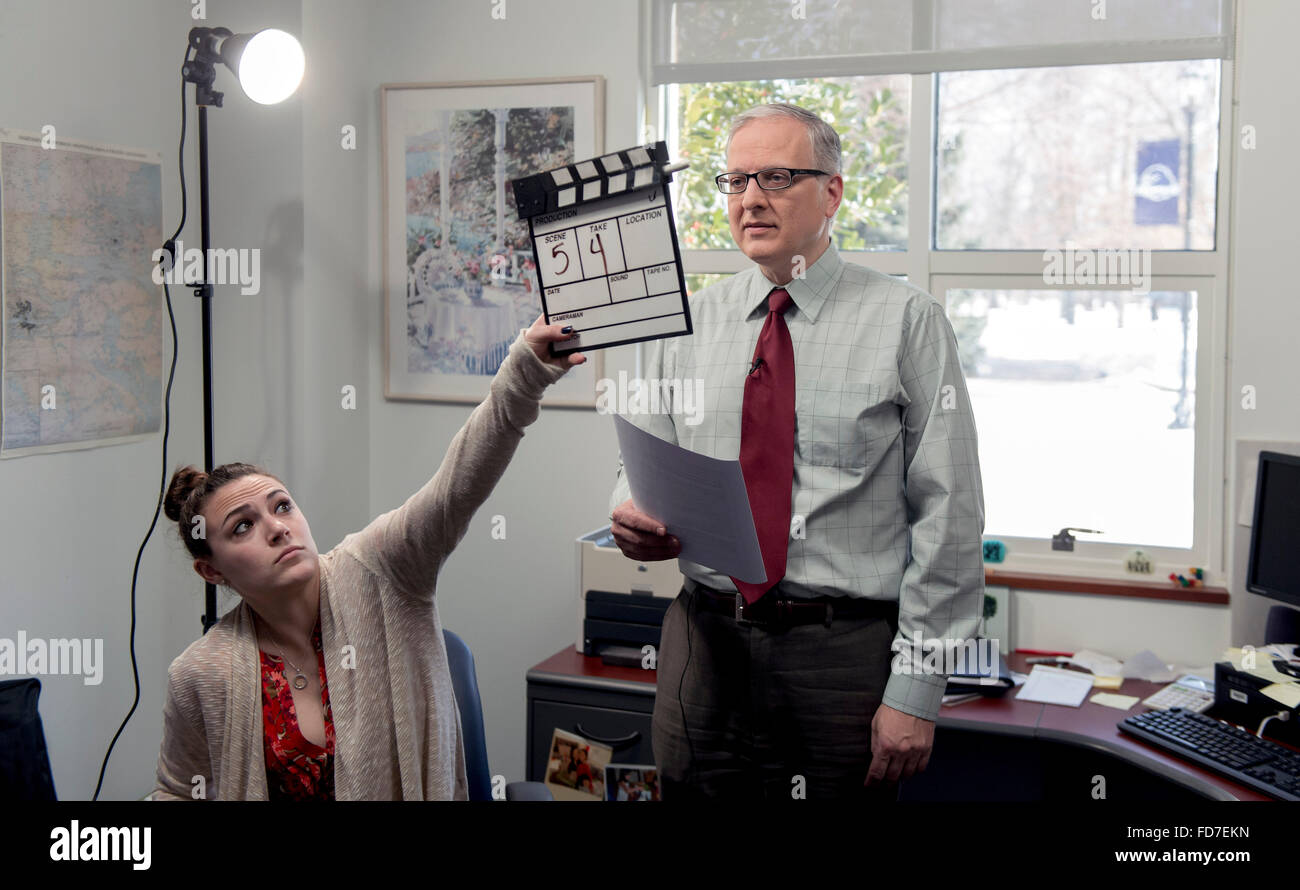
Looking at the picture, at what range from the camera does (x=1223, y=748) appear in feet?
6.62

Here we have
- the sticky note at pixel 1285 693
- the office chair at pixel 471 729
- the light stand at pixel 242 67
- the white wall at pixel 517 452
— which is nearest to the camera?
the office chair at pixel 471 729

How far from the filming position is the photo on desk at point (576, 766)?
8.12 ft

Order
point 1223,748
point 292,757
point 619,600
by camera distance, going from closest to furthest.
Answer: point 292,757
point 1223,748
point 619,600

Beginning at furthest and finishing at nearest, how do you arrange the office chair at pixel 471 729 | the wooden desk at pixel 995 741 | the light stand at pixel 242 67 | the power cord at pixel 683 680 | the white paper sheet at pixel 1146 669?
the white paper sheet at pixel 1146 669
the light stand at pixel 242 67
the wooden desk at pixel 995 741
the office chair at pixel 471 729
the power cord at pixel 683 680

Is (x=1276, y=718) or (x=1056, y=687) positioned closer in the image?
(x=1276, y=718)

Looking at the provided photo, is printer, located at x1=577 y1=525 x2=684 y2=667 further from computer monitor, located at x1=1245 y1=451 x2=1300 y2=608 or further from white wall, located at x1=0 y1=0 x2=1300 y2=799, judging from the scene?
computer monitor, located at x1=1245 y1=451 x2=1300 y2=608

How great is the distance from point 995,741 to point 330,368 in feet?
6.95

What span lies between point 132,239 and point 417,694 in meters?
1.72

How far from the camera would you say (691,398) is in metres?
1.75

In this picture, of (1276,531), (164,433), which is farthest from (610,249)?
(164,433)

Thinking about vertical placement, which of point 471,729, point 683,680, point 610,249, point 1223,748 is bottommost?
point 1223,748

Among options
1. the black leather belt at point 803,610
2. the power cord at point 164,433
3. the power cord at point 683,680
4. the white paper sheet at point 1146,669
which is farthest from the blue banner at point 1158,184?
the power cord at point 164,433

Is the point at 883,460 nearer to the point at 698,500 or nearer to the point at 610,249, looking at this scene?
the point at 698,500

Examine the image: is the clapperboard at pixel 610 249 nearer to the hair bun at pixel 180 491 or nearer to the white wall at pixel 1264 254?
the hair bun at pixel 180 491
